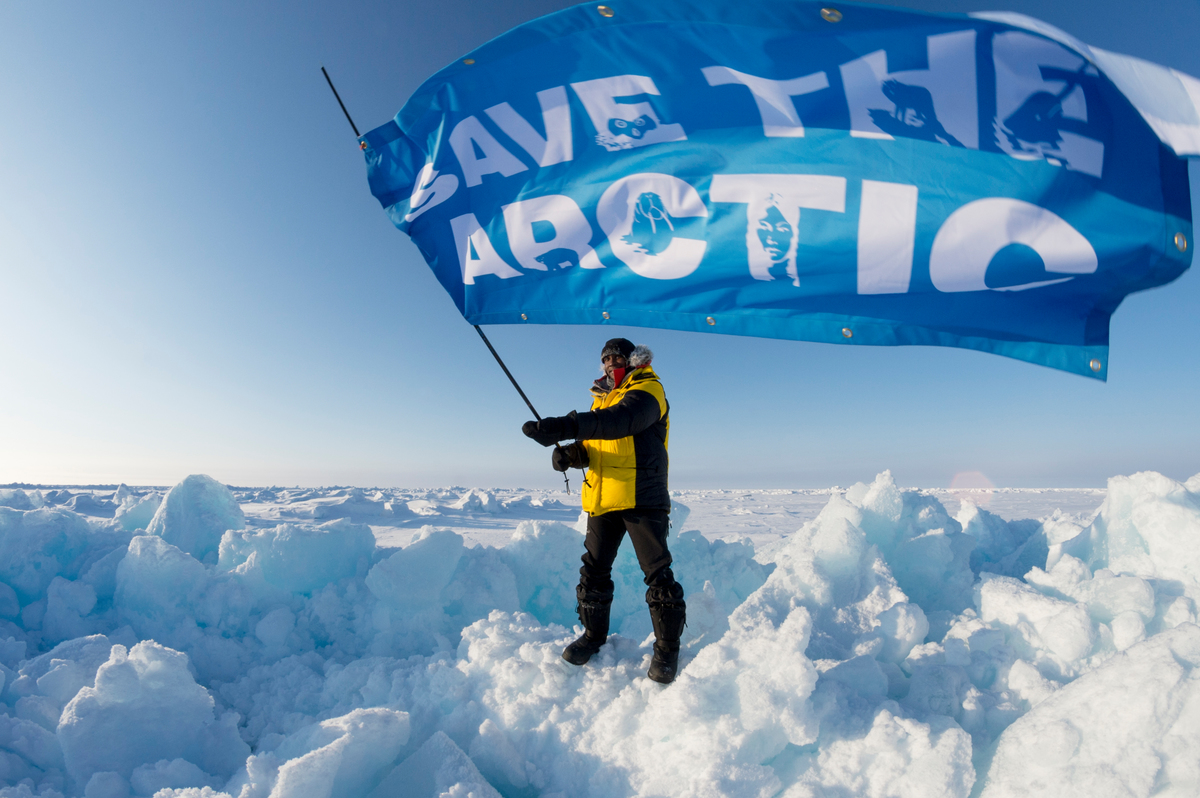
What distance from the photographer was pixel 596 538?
242cm

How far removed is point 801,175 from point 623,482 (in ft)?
5.59

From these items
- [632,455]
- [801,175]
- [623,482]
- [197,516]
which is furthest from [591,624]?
[197,516]

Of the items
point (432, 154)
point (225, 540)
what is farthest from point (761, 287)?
point (225, 540)

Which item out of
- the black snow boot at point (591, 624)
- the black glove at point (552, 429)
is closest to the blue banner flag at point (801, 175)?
the black glove at point (552, 429)

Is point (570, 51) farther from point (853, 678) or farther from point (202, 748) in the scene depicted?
point (202, 748)

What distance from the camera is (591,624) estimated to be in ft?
7.91

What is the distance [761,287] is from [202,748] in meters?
3.16

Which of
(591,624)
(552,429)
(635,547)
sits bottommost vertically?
(591,624)

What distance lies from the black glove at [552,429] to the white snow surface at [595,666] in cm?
105

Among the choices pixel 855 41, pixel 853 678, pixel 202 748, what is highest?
pixel 855 41

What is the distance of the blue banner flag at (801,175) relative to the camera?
1996 mm

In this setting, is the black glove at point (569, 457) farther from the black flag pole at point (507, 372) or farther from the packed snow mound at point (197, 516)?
the packed snow mound at point (197, 516)

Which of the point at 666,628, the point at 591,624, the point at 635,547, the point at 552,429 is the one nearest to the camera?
the point at 552,429

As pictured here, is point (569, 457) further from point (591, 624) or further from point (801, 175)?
point (801, 175)
